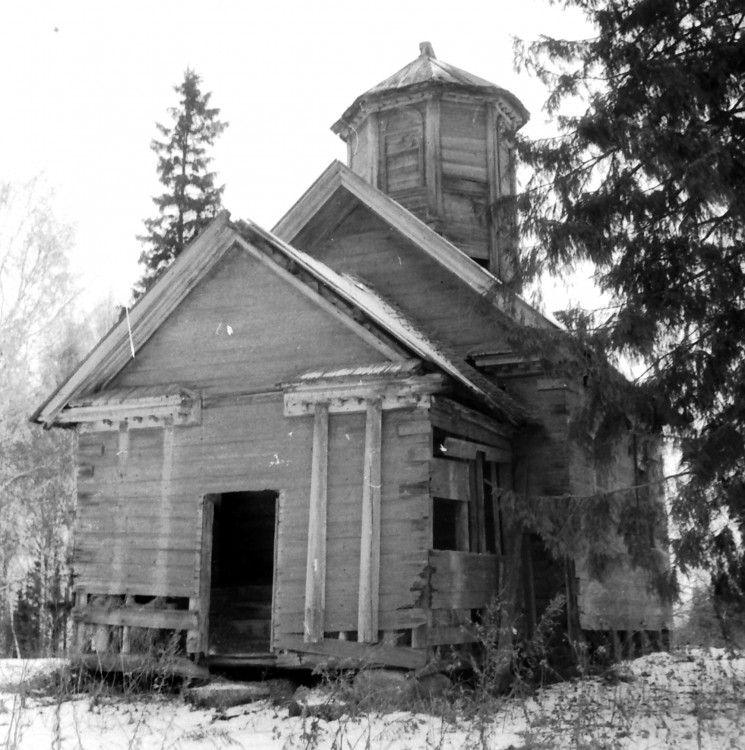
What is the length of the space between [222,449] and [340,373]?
6.33ft

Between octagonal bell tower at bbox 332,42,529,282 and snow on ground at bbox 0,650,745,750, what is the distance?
8.11m

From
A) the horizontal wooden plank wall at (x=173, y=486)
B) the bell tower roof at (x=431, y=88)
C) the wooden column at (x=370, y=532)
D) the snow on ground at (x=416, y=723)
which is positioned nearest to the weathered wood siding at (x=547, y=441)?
the snow on ground at (x=416, y=723)

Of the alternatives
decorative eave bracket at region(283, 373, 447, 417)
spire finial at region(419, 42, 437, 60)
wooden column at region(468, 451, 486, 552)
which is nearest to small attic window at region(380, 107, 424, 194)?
spire finial at region(419, 42, 437, 60)

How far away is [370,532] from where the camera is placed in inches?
401

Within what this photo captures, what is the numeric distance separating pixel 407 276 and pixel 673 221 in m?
5.23

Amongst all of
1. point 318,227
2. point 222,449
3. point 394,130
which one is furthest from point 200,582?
point 394,130

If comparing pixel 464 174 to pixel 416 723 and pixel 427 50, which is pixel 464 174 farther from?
pixel 416 723

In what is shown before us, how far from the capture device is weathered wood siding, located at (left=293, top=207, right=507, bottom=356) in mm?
13234

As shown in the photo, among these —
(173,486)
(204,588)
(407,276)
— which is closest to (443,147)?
(407,276)

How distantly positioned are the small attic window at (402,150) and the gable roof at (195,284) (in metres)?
3.94

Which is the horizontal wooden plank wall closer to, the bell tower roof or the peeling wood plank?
the peeling wood plank

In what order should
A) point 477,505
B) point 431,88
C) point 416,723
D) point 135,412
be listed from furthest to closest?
point 431,88
point 135,412
point 477,505
point 416,723

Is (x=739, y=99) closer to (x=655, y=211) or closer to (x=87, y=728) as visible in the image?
(x=655, y=211)

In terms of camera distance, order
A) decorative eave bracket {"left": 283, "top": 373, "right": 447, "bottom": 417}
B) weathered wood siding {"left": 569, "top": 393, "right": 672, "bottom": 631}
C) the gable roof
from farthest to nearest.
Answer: weathered wood siding {"left": 569, "top": 393, "right": 672, "bottom": 631} → the gable roof → decorative eave bracket {"left": 283, "top": 373, "right": 447, "bottom": 417}
